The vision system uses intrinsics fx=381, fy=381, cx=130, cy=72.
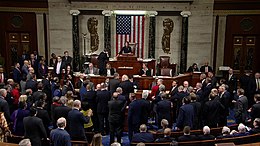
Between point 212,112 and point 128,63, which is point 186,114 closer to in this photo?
point 212,112

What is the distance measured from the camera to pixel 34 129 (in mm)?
8078

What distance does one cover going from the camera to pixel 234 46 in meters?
19.2

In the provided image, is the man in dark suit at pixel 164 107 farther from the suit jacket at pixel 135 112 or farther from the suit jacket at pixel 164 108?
the suit jacket at pixel 135 112

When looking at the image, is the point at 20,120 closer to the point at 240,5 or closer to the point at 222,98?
the point at 222,98

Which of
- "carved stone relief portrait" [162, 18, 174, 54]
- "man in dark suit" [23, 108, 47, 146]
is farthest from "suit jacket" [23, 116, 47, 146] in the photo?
"carved stone relief portrait" [162, 18, 174, 54]

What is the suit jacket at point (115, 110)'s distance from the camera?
10281mm

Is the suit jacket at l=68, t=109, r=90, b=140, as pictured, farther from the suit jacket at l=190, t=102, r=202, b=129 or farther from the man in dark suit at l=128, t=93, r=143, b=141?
the suit jacket at l=190, t=102, r=202, b=129

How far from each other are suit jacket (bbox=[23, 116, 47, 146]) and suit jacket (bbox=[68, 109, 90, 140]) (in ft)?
2.73

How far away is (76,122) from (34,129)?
105cm

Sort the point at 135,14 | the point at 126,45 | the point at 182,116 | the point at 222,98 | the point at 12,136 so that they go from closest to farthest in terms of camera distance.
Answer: the point at 12,136 < the point at 182,116 < the point at 222,98 < the point at 126,45 < the point at 135,14

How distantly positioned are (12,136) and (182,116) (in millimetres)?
4256

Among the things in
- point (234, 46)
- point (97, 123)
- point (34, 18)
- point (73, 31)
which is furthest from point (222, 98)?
point (34, 18)

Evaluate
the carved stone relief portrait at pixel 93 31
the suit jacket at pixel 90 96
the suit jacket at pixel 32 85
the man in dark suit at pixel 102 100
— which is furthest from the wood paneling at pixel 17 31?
the man in dark suit at pixel 102 100

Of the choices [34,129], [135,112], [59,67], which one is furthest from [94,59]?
[34,129]
